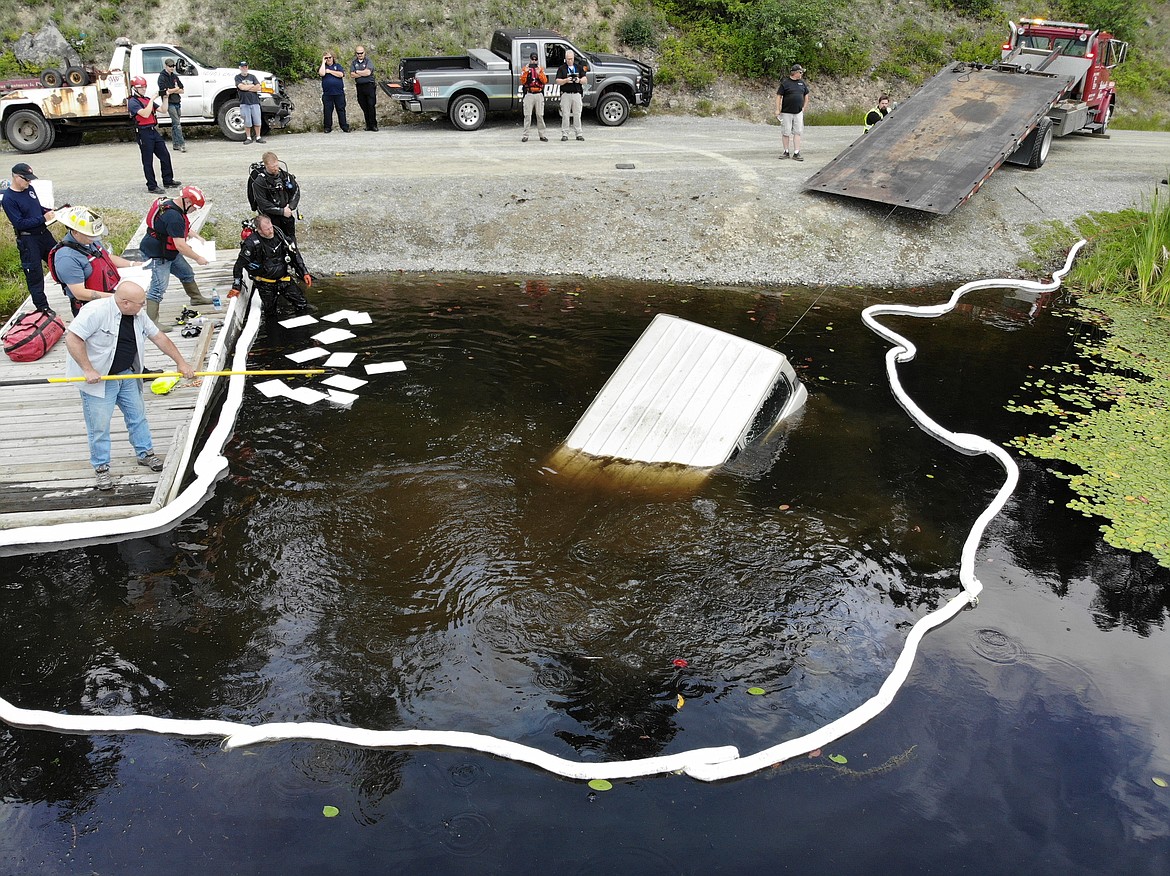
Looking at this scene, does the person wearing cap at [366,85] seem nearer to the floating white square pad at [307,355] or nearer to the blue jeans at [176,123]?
the blue jeans at [176,123]

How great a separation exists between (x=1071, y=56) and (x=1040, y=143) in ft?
9.67

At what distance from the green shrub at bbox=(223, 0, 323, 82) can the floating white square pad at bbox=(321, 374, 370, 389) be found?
13.9m

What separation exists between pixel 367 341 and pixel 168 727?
21.3 ft

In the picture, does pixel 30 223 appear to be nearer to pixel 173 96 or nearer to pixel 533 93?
pixel 173 96

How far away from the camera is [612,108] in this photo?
20219mm

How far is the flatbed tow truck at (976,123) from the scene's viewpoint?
47.6ft

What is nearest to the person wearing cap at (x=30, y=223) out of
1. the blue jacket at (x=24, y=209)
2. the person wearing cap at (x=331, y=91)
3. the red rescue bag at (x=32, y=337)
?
the blue jacket at (x=24, y=209)

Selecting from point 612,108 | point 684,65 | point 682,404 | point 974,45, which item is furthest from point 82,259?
point 974,45

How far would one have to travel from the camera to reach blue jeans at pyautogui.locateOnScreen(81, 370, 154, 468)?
720 cm

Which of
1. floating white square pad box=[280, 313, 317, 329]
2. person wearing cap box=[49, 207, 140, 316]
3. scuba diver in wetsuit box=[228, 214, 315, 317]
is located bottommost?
floating white square pad box=[280, 313, 317, 329]

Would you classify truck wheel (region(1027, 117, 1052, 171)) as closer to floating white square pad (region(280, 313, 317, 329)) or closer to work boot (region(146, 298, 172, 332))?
floating white square pad (region(280, 313, 317, 329))

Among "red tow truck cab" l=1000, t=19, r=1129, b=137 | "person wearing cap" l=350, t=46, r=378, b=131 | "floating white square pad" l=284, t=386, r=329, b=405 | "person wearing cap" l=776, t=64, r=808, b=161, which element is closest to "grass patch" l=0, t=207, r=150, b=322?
"floating white square pad" l=284, t=386, r=329, b=405

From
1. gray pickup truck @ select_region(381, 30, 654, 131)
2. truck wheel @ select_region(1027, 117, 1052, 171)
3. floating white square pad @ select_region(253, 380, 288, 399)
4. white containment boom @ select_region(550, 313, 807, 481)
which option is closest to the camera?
white containment boom @ select_region(550, 313, 807, 481)

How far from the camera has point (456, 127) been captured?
19656mm
